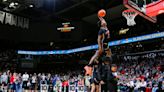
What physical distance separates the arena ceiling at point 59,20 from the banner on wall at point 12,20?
56cm

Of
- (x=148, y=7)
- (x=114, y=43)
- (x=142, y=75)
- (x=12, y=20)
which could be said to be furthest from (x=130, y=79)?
(x=12, y=20)

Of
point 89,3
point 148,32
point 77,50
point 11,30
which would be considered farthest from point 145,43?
point 11,30

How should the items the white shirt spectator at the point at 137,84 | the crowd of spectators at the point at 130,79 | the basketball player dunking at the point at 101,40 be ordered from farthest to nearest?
the white shirt spectator at the point at 137,84 → the crowd of spectators at the point at 130,79 → the basketball player dunking at the point at 101,40

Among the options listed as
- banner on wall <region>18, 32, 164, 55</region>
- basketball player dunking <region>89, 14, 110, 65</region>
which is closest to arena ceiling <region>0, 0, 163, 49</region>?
banner on wall <region>18, 32, 164, 55</region>

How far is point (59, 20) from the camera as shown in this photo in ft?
101

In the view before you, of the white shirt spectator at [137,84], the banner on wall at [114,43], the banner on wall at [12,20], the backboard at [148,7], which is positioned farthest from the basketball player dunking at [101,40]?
the banner on wall at [12,20]

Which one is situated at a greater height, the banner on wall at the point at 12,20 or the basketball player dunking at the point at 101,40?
the banner on wall at the point at 12,20

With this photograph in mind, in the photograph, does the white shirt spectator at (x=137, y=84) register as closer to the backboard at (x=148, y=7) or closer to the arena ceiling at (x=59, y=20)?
the backboard at (x=148, y=7)

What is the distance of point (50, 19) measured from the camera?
101 ft

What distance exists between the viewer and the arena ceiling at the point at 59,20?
80.7 feet

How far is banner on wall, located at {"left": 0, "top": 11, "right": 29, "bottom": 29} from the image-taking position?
23.9 m

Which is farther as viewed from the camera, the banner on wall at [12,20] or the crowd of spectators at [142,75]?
the banner on wall at [12,20]

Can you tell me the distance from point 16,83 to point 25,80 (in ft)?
4.50

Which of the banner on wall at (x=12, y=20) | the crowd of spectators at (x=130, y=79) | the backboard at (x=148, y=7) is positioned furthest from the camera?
the banner on wall at (x=12, y=20)
